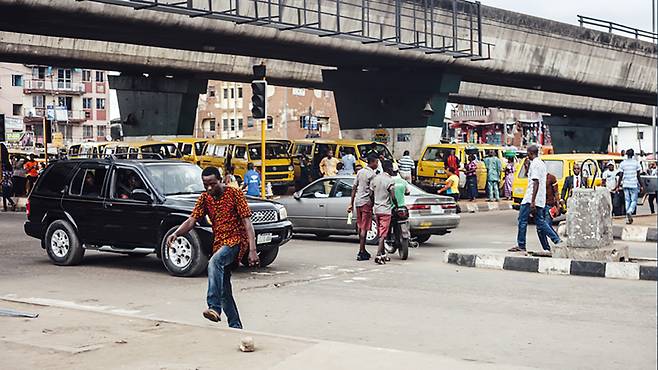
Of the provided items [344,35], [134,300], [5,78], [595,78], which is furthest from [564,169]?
[5,78]

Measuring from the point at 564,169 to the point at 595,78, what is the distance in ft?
70.7

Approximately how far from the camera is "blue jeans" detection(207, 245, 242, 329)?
839 cm

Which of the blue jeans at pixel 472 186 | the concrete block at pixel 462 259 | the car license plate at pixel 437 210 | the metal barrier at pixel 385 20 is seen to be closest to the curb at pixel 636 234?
the car license plate at pixel 437 210

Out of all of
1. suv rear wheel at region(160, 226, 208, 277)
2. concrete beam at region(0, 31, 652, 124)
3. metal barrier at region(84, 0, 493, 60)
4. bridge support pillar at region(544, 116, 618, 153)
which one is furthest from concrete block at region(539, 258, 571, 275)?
bridge support pillar at region(544, 116, 618, 153)

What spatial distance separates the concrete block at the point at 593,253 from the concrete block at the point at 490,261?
83cm

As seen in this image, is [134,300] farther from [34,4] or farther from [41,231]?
[34,4]

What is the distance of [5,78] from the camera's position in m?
84.9

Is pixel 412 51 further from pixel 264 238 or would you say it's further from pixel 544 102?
pixel 544 102

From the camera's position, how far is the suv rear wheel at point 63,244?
14359 mm

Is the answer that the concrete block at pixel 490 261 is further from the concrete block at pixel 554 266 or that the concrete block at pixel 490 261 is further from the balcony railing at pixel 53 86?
the balcony railing at pixel 53 86

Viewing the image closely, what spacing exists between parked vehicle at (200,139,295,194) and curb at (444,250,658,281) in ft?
55.7

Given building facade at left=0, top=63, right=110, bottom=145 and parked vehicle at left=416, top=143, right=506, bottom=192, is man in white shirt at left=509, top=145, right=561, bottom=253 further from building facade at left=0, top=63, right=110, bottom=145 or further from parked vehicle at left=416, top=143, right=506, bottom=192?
building facade at left=0, top=63, right=110, bottom=145

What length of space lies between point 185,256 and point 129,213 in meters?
1.33

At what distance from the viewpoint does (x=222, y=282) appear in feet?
27.7
